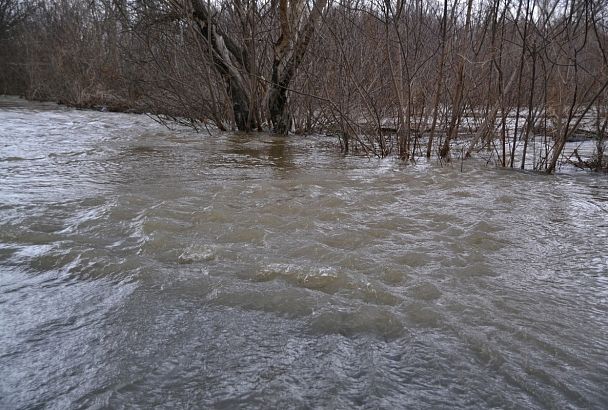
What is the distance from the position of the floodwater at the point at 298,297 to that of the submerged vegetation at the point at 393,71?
1.93m

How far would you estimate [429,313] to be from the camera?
201 cm

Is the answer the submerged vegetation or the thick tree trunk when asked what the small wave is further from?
the thick tree trunk

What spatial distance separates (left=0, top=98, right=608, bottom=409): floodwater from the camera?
5.11 ft

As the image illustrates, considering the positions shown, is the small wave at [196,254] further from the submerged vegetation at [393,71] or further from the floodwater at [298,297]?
the submerged vegetation at [393,71]

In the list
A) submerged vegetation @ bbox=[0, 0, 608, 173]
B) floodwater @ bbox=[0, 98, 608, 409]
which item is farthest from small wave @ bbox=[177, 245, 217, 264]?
submerged vegetation @ bbox=[0, 0, 608, 173]

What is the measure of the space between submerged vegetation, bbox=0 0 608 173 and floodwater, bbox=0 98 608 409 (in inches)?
76.0

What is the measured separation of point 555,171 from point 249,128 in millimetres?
5915

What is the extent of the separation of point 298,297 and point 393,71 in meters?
4.69

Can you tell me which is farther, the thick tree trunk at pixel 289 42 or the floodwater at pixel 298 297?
the thick tree trunk at pixel 289 42

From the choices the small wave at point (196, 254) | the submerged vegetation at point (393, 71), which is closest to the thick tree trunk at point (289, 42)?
the submerged vegetation at point (393, 71)

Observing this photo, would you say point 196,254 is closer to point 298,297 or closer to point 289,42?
point 298,297

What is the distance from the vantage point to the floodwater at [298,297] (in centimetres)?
156

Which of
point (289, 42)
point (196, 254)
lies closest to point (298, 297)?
point (196, 254)

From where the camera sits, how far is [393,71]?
20.2ft
